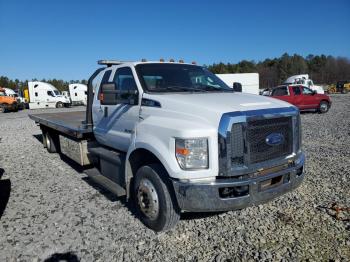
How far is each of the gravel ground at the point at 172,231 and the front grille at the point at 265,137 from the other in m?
1.02

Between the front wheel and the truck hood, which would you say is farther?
the front wheel

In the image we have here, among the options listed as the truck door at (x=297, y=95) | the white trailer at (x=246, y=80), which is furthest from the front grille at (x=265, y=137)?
the white trailer at (x=246, y=80)

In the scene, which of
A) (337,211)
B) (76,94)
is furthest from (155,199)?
(76,94)

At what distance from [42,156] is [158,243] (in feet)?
20.8

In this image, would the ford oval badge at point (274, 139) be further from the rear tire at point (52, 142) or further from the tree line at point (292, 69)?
the tree line at point (292, 69)

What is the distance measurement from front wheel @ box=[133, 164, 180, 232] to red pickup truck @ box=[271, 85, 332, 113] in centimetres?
1603

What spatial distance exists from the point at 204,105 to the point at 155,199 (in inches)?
52.4

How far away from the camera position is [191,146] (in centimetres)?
329

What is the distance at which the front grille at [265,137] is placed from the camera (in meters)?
3.41

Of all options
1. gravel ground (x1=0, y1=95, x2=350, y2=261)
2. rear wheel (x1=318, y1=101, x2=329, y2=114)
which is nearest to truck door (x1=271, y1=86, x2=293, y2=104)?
rear wheel (x1=318, y1=101, x2=329, y2=114)

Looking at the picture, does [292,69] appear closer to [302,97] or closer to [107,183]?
[302,97]

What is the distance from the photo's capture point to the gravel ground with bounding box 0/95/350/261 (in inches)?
135

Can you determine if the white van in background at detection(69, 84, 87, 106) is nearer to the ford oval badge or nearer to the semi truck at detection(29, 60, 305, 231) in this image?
the semi truck at detection(29, 60, 305, 231)

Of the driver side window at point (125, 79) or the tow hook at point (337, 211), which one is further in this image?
the driver side window at point (125, 79)
